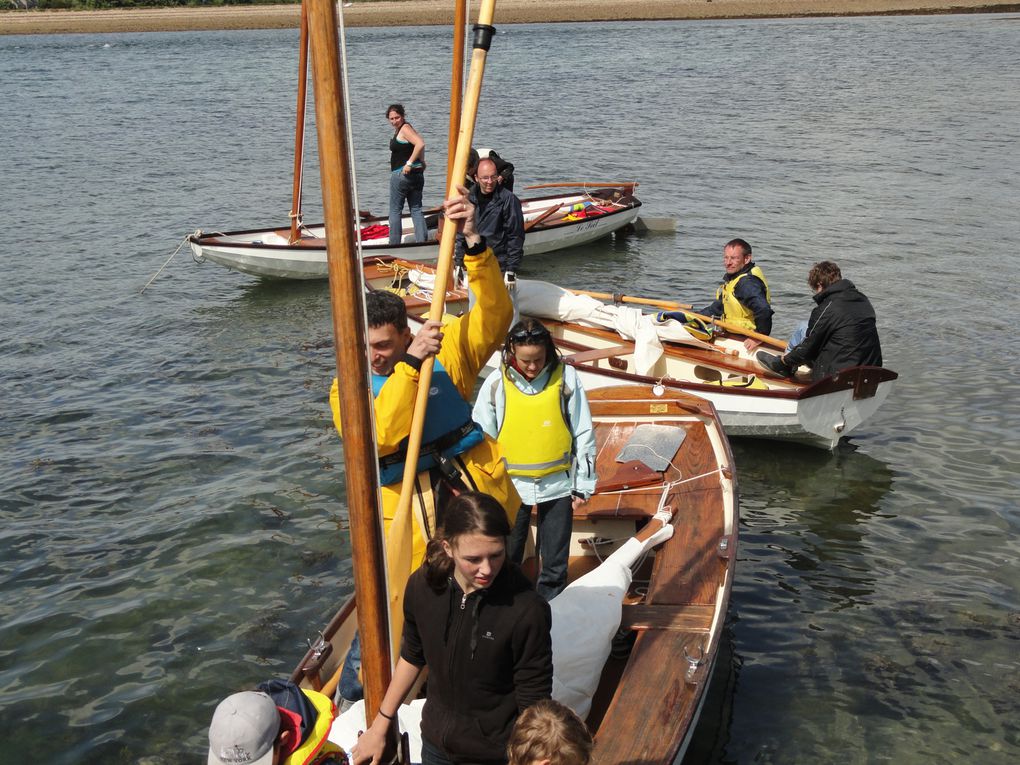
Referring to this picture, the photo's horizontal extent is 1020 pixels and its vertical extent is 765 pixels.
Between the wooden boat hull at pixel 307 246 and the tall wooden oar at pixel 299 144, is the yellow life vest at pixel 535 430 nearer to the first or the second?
the wooden boat hull at pixel 307 246

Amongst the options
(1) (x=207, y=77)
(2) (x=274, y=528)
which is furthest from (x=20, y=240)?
(1) (x=207, y=77)

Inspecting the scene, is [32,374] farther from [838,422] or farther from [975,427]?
[975,427]

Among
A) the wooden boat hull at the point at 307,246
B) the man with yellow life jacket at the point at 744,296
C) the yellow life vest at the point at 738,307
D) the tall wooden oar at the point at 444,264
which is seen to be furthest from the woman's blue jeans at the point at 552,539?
the wooden boat hull at the point at 307,246

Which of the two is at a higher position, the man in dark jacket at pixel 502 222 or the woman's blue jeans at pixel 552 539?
the man in dark jacket at pixel 502 222

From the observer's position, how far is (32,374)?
41.3 ft

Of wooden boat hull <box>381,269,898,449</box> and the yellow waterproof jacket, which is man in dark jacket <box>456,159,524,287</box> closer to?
wooden boat hull <box>381,269,898,449</box>

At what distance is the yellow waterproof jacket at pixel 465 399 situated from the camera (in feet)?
14.3

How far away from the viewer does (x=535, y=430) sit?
220 inches

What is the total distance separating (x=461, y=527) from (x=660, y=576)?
2994 mm

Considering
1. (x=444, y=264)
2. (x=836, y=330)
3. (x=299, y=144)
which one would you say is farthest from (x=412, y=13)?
(x=444, y=264)

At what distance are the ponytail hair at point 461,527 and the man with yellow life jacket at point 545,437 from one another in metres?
1.95

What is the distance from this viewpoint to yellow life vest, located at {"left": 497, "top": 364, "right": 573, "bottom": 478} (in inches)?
219

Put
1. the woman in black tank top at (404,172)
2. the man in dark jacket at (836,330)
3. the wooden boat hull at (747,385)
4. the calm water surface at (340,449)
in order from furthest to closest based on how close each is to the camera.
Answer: the woman in black tank top at (404,172), the wooden boat hull at (747,385), the man in dark jacket at (836,330), the calm water surface at (340,449)

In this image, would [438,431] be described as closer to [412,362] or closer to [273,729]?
[412,362]
